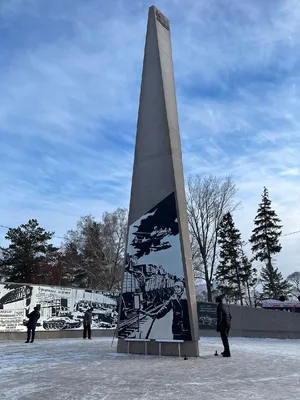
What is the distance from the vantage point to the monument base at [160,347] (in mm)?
9123

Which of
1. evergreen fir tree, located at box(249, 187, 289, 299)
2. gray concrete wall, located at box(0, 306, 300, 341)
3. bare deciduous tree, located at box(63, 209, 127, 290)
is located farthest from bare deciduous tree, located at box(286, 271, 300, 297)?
gray concrete wall, located at box(0, 306, 300, 341)

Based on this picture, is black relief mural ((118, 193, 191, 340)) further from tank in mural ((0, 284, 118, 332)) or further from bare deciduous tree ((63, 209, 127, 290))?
bare deciduous tree ((63, 209, 127, 290))

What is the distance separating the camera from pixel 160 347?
9578mm

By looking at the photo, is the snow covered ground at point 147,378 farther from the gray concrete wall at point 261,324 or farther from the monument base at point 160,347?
the gray concrete wall at point 261,324

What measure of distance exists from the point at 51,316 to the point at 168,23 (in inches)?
513

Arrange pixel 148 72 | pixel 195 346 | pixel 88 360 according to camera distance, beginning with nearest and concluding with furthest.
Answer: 1. pixel 88 360
2. pixel 195 346
3. pixel 148 72

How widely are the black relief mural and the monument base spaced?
146mm

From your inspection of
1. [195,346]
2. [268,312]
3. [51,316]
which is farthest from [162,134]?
[268,312]

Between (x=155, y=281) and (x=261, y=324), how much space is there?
12.2 meters

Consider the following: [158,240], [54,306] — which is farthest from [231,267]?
[158,240]

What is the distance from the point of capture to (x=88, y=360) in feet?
27.1

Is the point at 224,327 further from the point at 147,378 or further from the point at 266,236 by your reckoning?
the point at 266,236

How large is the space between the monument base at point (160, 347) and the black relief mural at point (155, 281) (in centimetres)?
15

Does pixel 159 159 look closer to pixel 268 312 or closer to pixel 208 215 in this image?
pixel 268 312
